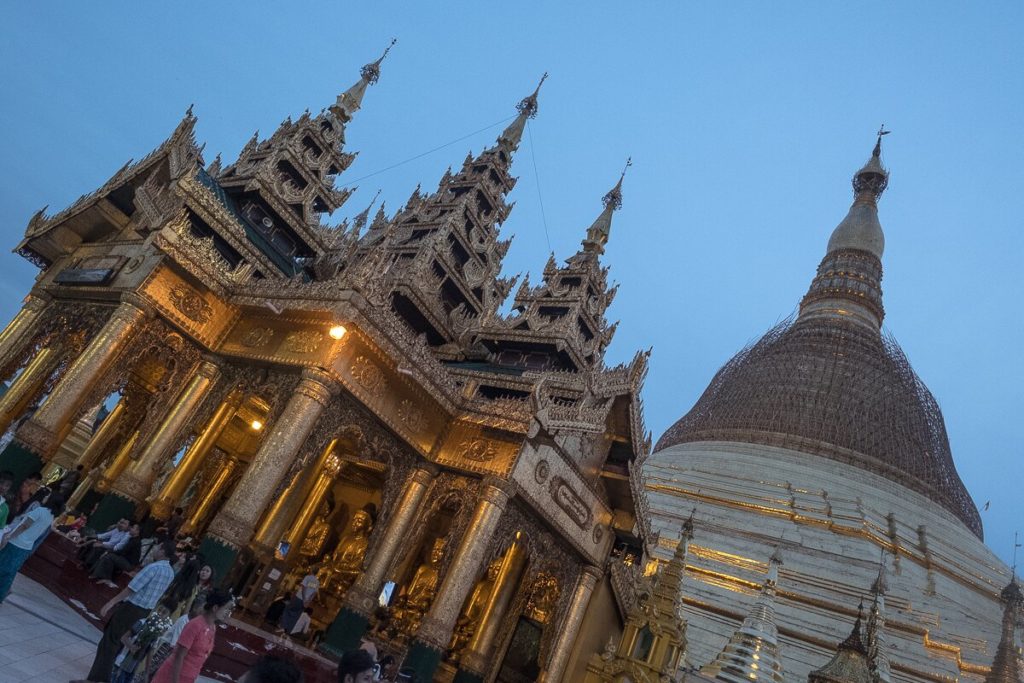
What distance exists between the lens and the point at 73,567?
364 inches

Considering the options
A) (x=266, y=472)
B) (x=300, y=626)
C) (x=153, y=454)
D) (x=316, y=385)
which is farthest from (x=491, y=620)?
(x=153, y=454)

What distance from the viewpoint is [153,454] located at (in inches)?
486

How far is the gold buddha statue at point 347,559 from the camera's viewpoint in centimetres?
1537

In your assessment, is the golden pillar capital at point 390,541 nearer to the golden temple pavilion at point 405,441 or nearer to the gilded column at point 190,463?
the golden temple pavilion at point 405,441

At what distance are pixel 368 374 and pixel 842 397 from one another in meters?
30.2

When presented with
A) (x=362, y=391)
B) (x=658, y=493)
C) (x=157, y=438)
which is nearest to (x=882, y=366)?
(x=658, y=493)

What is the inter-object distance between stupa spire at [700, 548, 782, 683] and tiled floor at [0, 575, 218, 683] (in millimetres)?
13129

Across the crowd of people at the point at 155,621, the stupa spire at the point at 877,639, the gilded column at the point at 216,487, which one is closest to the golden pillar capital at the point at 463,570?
the crowd of people at the point at 155,621

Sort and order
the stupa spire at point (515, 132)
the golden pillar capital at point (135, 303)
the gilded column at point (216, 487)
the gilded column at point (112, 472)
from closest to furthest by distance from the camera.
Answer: the golden pillar capital at point (135, 303)
the gilded column at point (112, 472)
the gilded column at point (216, 487)
the stupa spire at point (515, 132)

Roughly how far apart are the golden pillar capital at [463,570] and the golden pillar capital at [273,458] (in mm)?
3512

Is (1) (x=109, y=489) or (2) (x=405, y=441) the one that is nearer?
(1) (x=109, y=489)

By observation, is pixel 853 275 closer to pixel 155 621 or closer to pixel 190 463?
pixel 190 463

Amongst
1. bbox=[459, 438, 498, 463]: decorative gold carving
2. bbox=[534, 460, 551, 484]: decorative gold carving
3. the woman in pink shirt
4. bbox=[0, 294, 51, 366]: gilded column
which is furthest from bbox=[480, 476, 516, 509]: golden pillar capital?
bbox=[0, 294, 51, 366]: gilded column

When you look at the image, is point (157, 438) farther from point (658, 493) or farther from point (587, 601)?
point (658, 493)
